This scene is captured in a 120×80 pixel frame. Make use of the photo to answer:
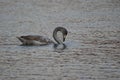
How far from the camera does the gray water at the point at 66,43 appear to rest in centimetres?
250

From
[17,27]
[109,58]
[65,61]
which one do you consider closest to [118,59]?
[109,58]

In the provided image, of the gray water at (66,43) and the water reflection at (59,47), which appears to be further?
the water reflection at (59,47)

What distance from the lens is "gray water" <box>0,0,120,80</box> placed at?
98.3 inches

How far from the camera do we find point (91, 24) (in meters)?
4.07

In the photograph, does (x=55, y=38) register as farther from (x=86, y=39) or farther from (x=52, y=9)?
(x=52, y=9)

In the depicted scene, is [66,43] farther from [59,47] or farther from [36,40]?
[36,40]

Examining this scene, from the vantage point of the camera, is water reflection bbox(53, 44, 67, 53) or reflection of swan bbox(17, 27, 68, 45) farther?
reflection of swan bbox(17, 27, 68, 45)

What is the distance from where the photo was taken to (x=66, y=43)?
10.8 feet

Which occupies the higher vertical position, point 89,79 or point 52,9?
point 52,9

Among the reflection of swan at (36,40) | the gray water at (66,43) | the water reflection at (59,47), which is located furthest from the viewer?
the reflection of swan at (36,40)

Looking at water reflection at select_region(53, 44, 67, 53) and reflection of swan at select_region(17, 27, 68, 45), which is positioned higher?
reflection of swan at select_region(17, 27, 68, 45)

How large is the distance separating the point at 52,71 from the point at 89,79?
0.31 meters

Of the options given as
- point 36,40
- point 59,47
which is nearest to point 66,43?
point 59,47

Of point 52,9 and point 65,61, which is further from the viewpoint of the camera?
point 52,9
